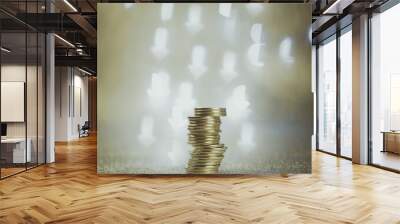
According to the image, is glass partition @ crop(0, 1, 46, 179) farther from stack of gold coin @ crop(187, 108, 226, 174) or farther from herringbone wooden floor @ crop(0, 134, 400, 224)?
stack of gold coin @ crop(187, 108, 226, 174)

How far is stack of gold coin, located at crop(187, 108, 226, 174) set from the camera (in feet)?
20.4

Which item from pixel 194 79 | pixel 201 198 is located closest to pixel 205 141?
pixel 194 79

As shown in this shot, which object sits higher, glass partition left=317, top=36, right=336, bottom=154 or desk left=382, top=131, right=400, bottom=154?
glass partition left=317, top=36, right=336, bottom=154

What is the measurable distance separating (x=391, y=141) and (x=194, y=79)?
447 centimetres

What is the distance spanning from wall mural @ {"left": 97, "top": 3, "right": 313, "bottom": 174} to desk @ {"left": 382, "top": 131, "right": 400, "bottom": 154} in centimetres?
241

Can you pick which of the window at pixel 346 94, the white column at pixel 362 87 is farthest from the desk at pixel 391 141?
the window at pixel 346 94

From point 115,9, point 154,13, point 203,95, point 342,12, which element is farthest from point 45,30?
point 342,12

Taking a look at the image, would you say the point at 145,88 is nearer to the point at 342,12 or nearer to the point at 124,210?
the point at 124,210

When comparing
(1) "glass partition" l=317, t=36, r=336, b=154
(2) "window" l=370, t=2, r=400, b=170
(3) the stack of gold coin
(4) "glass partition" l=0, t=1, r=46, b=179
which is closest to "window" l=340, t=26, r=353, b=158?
(1) "glass partition" l=317, t=36, r=336, b=154

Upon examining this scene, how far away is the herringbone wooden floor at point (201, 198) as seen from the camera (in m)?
3.83

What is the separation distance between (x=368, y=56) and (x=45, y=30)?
6.84 m

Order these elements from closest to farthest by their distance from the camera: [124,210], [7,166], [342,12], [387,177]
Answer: [124,210] → [387,177] → [7,166] → [342,12]

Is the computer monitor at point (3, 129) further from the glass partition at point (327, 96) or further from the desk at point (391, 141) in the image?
the glass partition at point (327, 96)

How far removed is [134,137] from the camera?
6227 mm
